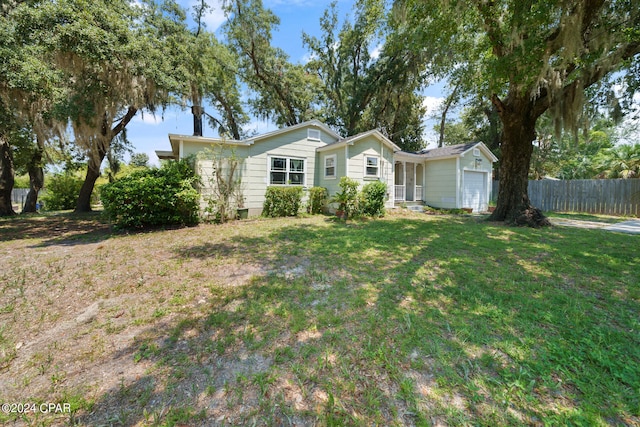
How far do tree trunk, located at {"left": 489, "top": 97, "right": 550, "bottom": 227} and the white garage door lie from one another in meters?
4.79

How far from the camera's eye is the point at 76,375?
210cm

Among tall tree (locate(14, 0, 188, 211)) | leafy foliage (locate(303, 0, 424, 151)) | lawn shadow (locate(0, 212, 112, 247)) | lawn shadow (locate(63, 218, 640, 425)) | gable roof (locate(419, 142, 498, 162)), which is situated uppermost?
leafy foliage (locate(303, 0, 424, 151))

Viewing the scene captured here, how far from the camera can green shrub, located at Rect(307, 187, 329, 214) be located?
11.5m

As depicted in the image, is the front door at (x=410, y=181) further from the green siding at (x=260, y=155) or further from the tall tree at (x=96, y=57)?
the tall tree at (x=96, y=57)

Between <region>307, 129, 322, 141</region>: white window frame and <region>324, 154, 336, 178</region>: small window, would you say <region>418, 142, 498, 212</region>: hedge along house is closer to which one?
<region>324, 154, 336, 178</region>: small window

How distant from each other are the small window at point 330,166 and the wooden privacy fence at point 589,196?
11.7 metres

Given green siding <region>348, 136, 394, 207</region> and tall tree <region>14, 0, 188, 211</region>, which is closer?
tall tree <region>14, 0, 188, 211</region>

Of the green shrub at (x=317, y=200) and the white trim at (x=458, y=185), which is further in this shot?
the white trim at (x=458, y=185)

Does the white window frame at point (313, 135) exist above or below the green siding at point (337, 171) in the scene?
above

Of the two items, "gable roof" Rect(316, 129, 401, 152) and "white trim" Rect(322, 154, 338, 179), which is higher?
"gable roof" Rect(316, 129, 401, 152)

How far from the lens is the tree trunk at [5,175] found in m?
10.8

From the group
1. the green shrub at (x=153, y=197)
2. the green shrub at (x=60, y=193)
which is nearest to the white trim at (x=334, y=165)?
the green shrub at (x=153, y=197)

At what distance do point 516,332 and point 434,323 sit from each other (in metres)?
0.77

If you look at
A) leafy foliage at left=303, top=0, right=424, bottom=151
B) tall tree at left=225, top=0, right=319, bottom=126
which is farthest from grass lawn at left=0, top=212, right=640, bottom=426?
leafy foliage at left=303, top=0, right=424, bottom=151
